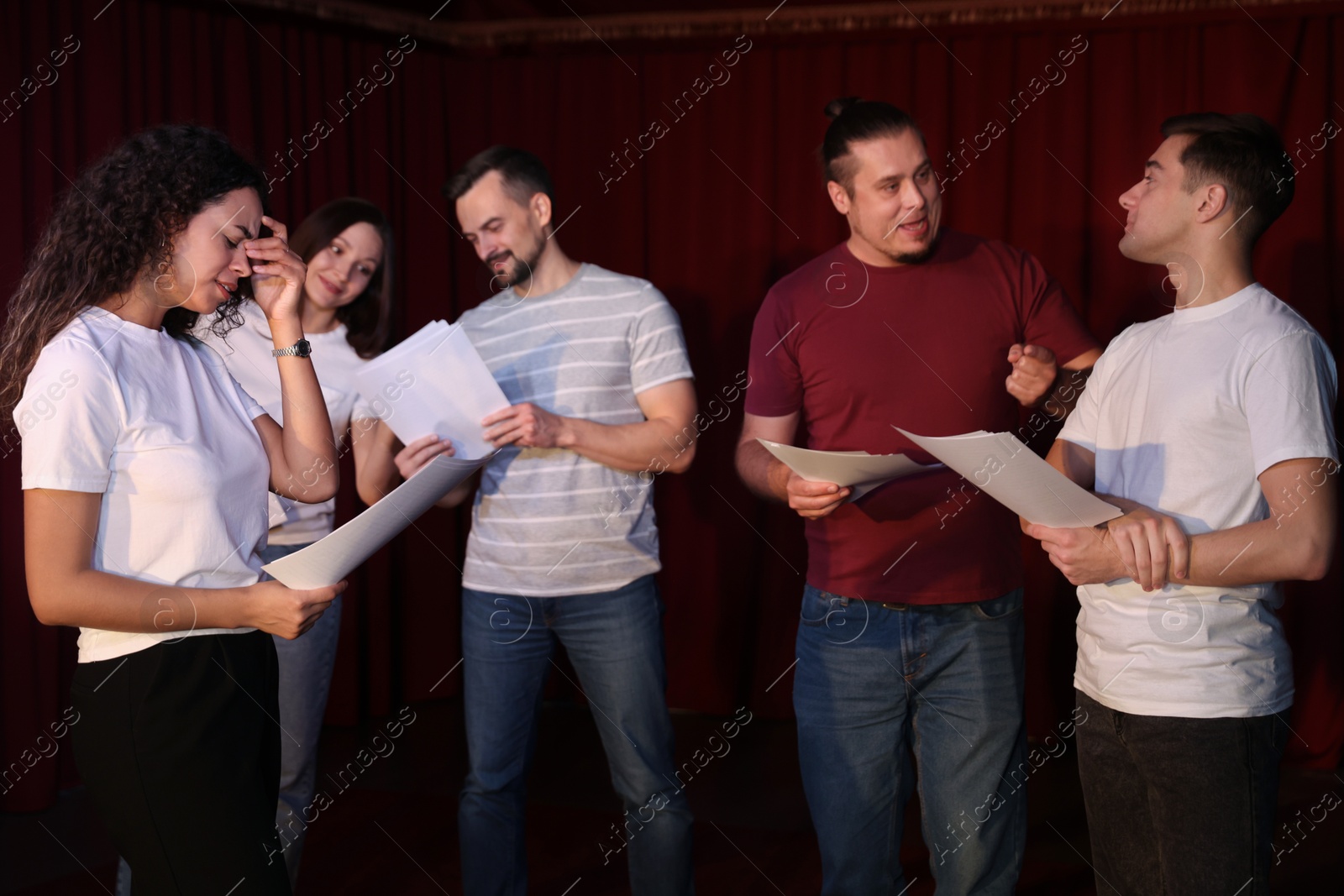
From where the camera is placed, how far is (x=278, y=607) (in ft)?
4.76

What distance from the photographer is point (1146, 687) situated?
→ 62.0 inches

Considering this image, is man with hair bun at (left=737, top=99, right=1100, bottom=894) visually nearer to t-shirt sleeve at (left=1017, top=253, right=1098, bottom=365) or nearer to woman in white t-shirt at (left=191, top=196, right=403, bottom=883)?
t-shirt sleeve at (left=1017, top=253, right=1098, bottom=365)

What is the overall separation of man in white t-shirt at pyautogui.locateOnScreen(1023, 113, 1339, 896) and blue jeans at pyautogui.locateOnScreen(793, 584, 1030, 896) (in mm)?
249

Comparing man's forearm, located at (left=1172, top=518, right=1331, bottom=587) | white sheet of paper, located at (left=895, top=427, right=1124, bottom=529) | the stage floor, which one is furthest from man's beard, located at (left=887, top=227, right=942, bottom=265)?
the stage floor

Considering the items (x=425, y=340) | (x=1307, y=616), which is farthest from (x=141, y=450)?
(x=1307, y=616)

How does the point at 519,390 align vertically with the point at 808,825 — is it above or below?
above

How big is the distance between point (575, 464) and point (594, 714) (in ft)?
1.71

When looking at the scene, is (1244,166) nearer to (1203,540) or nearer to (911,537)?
(1203,540)

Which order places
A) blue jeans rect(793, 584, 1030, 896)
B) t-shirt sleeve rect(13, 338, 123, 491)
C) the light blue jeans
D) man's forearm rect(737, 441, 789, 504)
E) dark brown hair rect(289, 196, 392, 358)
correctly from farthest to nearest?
dark brown hair rect(289, 196, 392, 358) → the light blue jeans → man's forearm rect(737, 441, 789, 504) → blue jeans rect(793, 584, 1030, 896) → t-shirt sleeve rect(13, 338, 123, 491)

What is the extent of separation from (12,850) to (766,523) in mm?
2529

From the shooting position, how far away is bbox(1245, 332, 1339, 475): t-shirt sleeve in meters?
1.47

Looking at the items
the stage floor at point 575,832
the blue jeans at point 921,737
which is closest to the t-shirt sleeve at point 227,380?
the blue jeans at point 921,737

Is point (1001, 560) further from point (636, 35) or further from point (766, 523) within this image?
point (636, 35)

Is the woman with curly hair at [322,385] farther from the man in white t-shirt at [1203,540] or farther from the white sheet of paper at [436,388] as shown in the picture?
the man in white t-shirt at [1203,540]
